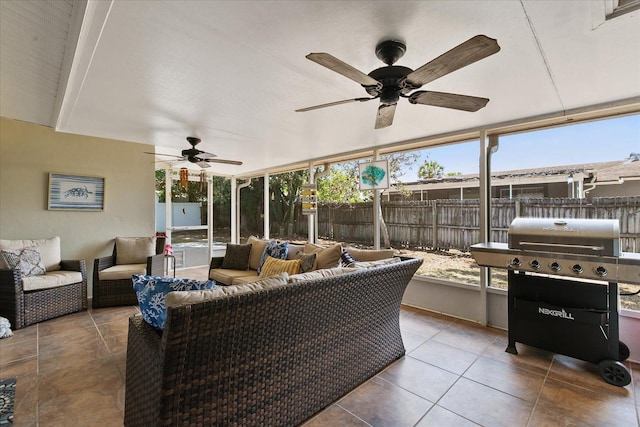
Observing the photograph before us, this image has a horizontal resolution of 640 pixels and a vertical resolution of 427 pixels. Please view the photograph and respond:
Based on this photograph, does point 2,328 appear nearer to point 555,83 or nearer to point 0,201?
point 0,201

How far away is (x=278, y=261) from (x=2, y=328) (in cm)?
287

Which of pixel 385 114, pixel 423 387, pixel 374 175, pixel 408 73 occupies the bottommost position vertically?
pixel 423 387

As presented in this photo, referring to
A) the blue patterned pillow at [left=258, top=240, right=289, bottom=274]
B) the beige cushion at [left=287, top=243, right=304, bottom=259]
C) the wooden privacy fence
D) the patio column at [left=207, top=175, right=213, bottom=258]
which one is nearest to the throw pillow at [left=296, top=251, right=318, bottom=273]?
the beige cushion at [left=287, top=243, right=304, bottom=259]

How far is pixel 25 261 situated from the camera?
134 inches

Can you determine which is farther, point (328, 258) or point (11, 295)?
point (11, 295)

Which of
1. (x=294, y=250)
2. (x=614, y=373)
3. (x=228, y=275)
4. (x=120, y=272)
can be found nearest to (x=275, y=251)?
(x=294, y=250)

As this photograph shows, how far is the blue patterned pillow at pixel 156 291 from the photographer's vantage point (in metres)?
1.56

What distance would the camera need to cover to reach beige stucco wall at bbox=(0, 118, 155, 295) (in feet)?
12.4

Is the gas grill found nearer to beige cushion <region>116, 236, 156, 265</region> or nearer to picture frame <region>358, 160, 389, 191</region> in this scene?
picture frame <region>358, 160, 389, 191</region>

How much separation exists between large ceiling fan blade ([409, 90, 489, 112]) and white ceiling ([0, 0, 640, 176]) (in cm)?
27

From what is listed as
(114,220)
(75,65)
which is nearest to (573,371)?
(75,65)

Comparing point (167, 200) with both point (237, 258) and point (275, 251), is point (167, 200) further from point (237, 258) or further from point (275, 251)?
point (275, 251)

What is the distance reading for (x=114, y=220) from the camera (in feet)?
15.1

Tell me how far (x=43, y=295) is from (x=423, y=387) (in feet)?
13.8
